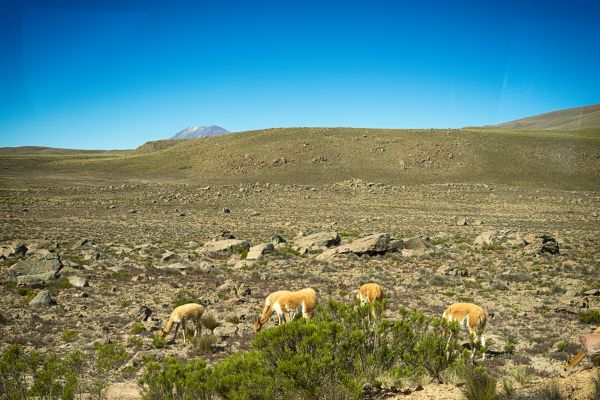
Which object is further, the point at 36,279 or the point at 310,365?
the point at 36,279

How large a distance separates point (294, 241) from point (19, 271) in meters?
13.8

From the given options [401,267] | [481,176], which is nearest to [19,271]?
[401,267]

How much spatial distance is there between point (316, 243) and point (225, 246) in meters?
4.92

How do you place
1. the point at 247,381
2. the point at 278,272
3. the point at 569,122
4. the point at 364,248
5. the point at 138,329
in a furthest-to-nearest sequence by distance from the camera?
1. the point at 569,122
2. the point at 364,248
3. the point at 278,272
4. the point at 138,329
5. the point at 247,381

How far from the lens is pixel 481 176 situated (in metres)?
76.6

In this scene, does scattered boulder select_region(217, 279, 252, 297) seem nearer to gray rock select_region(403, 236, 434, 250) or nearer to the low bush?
the low bush

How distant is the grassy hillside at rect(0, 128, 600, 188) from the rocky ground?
3692 cm

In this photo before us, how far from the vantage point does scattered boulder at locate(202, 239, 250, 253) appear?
73.2 ft

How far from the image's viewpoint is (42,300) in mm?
12898

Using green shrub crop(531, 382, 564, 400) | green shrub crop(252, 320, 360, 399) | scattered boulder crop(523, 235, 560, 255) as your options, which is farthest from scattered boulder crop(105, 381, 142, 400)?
scattered boulder crop(523, 235, 560, 255)

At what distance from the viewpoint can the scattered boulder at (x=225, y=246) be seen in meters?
22.3

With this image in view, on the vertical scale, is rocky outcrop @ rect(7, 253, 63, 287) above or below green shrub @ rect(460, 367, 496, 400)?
below

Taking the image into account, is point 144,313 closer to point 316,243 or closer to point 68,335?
point 68,335

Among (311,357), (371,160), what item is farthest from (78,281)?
(371,160)
